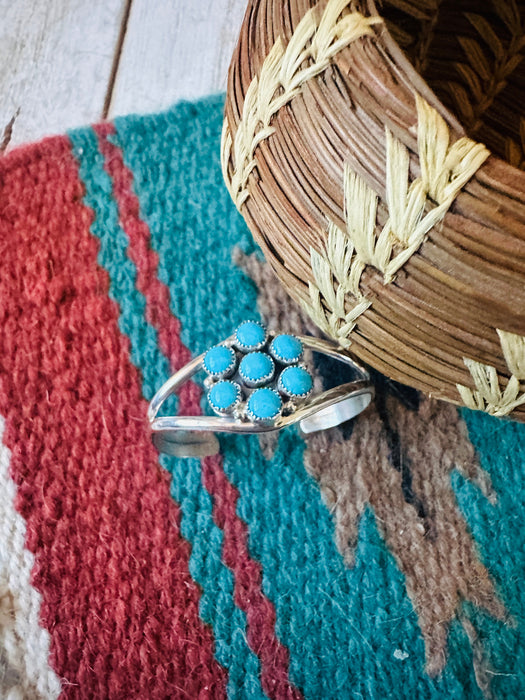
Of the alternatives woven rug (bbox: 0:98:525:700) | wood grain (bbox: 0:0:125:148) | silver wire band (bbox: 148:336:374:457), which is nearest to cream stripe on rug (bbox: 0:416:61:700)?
woven rug (bbox: 0:98:525:700)

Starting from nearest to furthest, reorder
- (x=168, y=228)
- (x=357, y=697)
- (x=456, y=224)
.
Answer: (x=456, y=224) < (x=357, y=697) < (x=168, y=228)

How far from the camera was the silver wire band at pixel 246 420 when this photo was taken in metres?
0.40

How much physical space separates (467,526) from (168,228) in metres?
0.30

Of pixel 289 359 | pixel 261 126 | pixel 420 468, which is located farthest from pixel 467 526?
pixel 261 126

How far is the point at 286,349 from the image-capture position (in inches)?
16.2

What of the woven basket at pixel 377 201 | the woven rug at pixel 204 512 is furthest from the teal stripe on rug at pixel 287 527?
the woven basket at pixel 377 201

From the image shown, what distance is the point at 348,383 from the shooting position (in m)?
0.42

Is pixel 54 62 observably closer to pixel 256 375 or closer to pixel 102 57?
pixel 102 57

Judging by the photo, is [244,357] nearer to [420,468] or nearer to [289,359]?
[289,359]

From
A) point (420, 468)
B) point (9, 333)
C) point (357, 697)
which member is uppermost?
point (9, 333)

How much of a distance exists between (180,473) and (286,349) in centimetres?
11

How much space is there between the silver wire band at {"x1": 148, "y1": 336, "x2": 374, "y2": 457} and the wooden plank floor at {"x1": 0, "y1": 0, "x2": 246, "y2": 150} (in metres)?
0.29

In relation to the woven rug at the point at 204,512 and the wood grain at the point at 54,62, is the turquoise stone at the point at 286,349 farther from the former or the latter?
the wood grain at the point at 54,62

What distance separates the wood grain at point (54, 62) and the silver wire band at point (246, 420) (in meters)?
0.30
